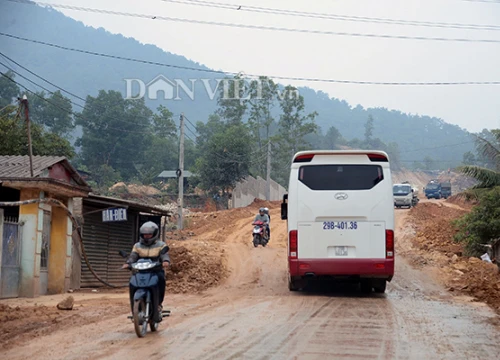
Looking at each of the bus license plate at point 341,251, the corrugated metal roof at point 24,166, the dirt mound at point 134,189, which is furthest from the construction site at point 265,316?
the dirt mound at point 134,189

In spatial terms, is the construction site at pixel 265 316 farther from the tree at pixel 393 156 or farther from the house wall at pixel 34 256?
the tree at pixel 393 156

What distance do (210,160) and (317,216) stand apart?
1616 inches

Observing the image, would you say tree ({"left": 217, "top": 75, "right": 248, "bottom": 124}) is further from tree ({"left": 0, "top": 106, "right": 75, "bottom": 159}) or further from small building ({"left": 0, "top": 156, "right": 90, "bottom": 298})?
small building ({"left": 0, "top": 156, "right": 90, "bottom": 298})

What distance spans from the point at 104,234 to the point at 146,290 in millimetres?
14267

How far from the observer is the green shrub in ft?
82.5

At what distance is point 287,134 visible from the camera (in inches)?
3051

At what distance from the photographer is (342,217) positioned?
14852 mm

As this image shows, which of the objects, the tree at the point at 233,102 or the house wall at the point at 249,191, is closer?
the house wall at the point at 249,191

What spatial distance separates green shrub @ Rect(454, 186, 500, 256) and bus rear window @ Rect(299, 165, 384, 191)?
11392 millimetres

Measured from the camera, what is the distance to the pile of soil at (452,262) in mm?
16191

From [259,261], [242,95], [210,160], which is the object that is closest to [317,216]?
[259,261]

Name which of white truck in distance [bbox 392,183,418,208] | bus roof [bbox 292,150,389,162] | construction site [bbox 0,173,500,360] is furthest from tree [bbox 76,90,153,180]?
bus roof [bbox 292,150,389,162]

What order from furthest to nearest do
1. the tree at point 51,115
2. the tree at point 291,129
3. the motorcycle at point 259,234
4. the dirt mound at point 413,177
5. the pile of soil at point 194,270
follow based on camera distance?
the dirt mound at point 413,177 < the tree at point 291,129 < the tree at point 51,115 < the motorcycle at point 259,234 < the pile of soil at point 194,270

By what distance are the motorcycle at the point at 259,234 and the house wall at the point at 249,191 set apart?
30217 mm
